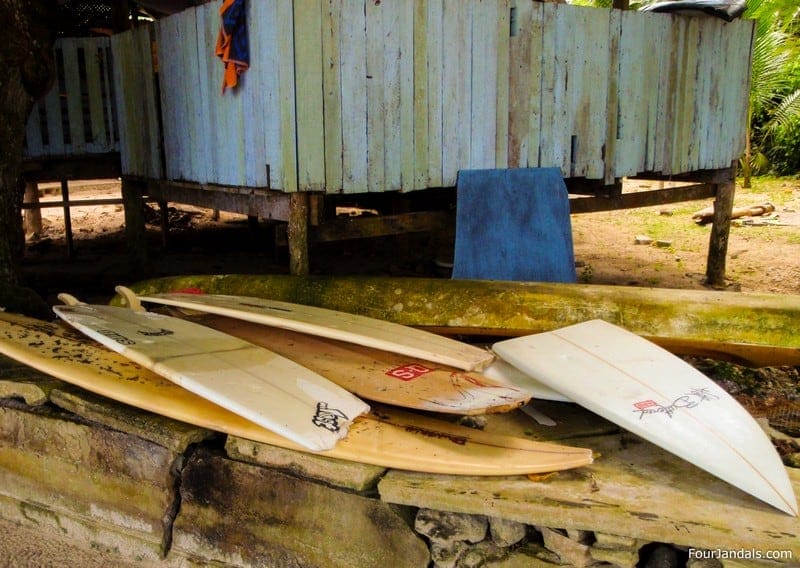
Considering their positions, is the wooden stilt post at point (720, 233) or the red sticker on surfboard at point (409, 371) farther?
the wooden stilt post at point (720, 233)

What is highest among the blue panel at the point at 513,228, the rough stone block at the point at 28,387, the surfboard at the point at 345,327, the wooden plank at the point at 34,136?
the wooden plank at the point at 34,136

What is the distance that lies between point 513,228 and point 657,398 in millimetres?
3106

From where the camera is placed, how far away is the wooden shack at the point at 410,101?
4.82 metres

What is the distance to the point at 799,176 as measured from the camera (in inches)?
597

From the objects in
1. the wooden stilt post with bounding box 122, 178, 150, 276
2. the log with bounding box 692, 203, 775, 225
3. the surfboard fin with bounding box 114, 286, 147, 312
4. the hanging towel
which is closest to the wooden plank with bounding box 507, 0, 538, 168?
the hanging towel

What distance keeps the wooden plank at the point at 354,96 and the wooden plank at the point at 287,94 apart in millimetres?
393

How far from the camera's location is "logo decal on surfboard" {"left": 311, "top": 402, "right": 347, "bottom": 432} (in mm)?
2633

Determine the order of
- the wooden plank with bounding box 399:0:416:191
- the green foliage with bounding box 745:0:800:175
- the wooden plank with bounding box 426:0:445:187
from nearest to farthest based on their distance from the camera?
the wooden plank with bounding box 399:0:416:191 < the wooden plank with bounding box 426:0:445:187 < the green foliage with bounding box 745:0:800:175

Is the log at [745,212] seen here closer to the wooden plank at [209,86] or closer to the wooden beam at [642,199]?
the wooden beam at [642,199]

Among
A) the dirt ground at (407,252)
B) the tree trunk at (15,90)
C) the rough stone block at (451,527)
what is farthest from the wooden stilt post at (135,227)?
the rough stone block at (451,527)

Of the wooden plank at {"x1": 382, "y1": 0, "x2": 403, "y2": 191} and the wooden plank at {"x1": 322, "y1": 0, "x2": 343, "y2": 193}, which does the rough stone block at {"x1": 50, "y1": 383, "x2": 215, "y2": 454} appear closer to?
the wooden plank at {"x1": 322, "y1": 0, "x2": 343, "y2": 193}

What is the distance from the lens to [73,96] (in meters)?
7.68

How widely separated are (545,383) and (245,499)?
4.41ft

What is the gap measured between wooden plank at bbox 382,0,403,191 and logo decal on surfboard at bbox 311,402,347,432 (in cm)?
269
